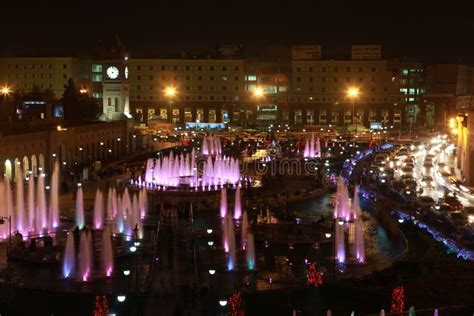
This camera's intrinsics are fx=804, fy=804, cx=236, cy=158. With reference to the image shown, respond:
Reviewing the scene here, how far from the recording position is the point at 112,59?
56500 millimetres

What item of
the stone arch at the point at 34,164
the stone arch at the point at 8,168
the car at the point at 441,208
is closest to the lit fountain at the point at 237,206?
the car at the point at 441,208

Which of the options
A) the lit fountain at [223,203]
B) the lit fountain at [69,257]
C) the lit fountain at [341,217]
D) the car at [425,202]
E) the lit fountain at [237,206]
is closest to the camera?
the lit fountain at [69,257]

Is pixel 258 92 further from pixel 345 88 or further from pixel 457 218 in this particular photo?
pixel 457 218

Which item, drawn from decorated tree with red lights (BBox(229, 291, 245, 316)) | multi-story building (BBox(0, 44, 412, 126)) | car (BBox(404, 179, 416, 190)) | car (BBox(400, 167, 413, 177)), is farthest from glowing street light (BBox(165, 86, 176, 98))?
decorated tree with red lights (BBox(229, 291, 245, 316))

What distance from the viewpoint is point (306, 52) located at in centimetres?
7994

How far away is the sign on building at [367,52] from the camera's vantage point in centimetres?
7981

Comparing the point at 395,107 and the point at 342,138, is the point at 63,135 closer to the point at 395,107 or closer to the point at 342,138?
the point at 342,138

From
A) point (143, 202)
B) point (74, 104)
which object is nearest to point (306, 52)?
point (74, 104)

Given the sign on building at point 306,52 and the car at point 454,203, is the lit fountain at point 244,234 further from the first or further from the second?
the sign on building at point 306,52

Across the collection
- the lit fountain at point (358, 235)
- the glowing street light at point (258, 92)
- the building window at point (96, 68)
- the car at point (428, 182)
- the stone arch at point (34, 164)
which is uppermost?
the building window at point (96, 68)

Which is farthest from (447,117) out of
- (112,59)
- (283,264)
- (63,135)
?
(283,264)

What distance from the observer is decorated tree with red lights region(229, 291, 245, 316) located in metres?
14.7

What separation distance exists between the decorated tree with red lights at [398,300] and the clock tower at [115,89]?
42.6 meters

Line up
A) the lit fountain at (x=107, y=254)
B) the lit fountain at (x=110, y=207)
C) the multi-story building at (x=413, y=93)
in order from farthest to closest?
the multi-story building at (x=413, y=93)
the lit fountain at (x=110, y=207)
the lit fountain at (x=107, y=254)
